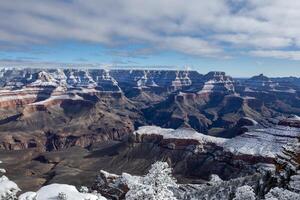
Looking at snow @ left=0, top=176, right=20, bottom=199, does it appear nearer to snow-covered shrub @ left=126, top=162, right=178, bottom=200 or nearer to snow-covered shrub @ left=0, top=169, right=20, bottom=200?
snow-covered shrub @ left=0, top=169, right=20, bottom=200

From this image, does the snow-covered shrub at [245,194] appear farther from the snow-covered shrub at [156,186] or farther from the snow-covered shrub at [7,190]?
the snow-covered shrub at [7,190]

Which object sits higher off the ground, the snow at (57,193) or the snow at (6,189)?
the snow at (6,189)

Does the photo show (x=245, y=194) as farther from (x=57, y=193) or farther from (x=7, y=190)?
(x=7, y=190)

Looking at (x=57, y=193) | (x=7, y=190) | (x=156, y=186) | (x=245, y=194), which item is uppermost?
(x=156, y=186)

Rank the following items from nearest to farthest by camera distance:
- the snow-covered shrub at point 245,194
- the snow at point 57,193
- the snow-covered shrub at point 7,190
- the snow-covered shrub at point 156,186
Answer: the snow-covered shrub at point 156,186 < the snow-covered shrub at point 7,190 < the snow at point 57,193 < the snow-covered shrub at point 245,194

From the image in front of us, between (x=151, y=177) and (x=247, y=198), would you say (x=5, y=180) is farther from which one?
(x=247, y=198)

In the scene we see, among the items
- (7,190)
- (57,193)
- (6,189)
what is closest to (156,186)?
(7,190)

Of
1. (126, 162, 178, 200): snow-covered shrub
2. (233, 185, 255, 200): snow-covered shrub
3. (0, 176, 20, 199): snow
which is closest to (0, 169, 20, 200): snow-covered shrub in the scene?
(0, 176, 20, 199): snow

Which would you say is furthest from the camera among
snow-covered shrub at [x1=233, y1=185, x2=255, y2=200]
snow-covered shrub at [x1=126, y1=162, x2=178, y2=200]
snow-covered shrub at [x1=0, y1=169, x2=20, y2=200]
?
snow-covered shrub at [x1=233, y1=185, x2=255, y2=200]

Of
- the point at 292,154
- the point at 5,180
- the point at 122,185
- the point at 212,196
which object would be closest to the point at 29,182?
the point at 122,185

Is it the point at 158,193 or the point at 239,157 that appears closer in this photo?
the point at 158,193

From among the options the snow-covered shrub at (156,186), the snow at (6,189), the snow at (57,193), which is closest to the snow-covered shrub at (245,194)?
the snow at (57,193)
